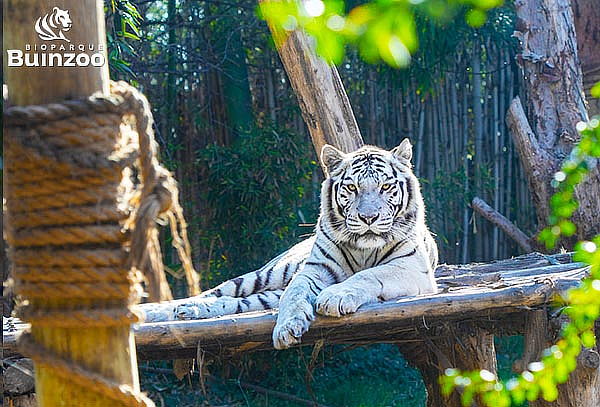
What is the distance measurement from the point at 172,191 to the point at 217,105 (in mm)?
4966

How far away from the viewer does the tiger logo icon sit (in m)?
1.14

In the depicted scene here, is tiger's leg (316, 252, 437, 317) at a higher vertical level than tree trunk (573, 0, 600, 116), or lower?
lower

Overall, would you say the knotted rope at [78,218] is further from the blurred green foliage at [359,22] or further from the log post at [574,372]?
the log post at [574,372]

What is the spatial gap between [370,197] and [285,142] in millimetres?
2378

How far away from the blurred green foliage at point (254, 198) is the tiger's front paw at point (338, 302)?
2569mm

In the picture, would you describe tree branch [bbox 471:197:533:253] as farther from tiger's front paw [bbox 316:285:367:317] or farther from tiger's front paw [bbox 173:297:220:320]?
tiger's front paw [bbox 316:285:367:317]

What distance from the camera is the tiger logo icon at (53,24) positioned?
114 cm

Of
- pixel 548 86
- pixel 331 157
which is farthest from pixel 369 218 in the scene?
pixel 548 86

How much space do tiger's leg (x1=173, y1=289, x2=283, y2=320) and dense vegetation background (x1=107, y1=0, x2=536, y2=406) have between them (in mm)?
1538

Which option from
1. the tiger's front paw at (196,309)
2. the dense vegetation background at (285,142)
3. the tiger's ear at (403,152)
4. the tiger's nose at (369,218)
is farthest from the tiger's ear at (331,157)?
the dense vegetation background at (285,142)

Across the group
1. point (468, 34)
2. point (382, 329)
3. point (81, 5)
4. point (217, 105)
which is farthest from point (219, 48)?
point (81, 5)

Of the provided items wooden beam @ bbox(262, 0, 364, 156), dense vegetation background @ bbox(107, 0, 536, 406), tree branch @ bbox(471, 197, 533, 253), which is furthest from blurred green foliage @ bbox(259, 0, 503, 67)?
tree branch @ bbox(471, 197, 533, 253)

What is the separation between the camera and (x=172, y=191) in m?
1.18

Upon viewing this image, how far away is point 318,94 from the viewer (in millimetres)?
4031
